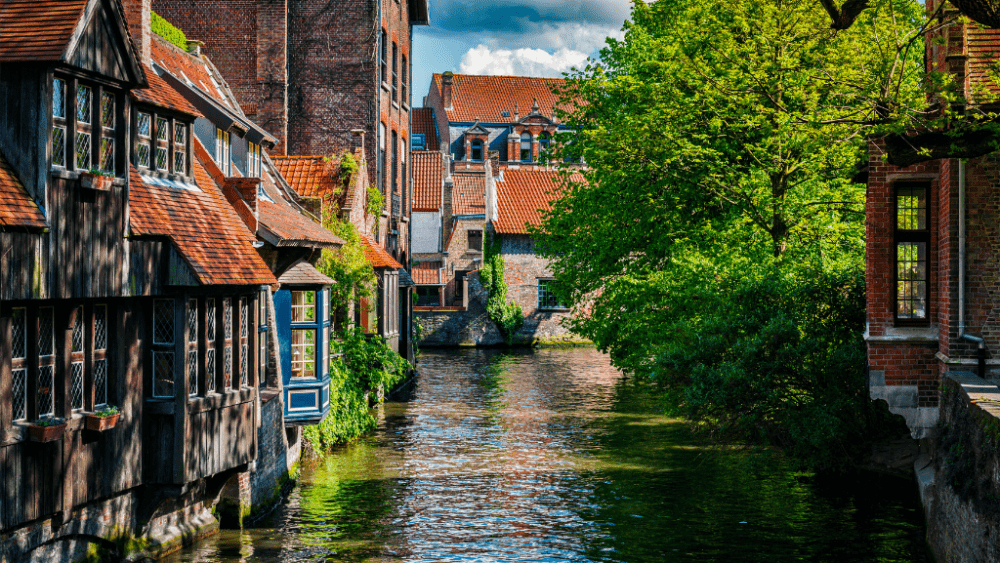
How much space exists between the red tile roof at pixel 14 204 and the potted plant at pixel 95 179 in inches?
28.7

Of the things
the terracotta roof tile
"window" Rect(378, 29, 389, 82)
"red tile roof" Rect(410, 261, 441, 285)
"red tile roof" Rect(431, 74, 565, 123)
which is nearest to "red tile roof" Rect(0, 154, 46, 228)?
the terracotta roof tile

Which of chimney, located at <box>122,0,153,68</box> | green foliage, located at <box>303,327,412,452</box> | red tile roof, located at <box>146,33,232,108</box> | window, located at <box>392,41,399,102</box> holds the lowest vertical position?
green foliage, located at <box>303,327,412,452</box>

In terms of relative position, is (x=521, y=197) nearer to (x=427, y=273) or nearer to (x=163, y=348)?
(x=427, y=273)

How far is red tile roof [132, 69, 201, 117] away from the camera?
1312 centimetres

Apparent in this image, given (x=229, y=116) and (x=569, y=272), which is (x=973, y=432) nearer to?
(x=229, y=116)

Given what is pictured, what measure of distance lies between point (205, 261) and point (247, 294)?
1.77m

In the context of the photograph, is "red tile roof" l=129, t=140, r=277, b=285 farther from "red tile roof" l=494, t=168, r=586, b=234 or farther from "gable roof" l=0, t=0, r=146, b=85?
"red tile roof" l=494, t=168, r=586, b=234

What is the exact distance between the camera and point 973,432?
10.8 m

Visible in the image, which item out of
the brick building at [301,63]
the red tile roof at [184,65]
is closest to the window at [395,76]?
the brick building at [301,63]

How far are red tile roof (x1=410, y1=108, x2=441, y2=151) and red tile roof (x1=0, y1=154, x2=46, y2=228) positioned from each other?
6467 cm

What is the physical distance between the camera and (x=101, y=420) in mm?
11477

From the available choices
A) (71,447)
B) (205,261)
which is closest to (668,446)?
(205,261)

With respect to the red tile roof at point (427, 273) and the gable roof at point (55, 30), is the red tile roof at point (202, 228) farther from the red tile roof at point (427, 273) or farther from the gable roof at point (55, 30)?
the red tile roof at point (427, 273)

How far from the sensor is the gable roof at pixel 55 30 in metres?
10.8
